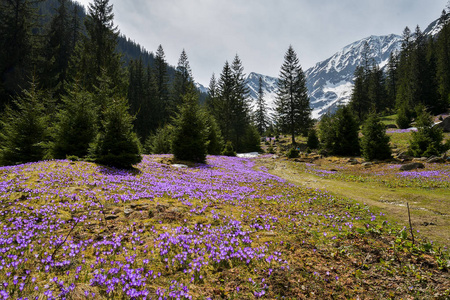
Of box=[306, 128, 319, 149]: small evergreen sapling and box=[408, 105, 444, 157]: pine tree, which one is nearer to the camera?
box=[408, 105, 444, 157]: pine tree

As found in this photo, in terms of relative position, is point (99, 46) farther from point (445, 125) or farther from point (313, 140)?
point (445, 125)

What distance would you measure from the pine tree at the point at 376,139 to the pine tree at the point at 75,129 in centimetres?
2765

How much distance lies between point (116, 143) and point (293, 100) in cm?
4392

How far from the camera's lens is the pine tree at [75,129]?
12.3 metres

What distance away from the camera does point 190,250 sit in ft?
14.2

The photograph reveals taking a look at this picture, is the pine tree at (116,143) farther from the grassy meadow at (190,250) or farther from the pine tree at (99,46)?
the pine tree at (99,46)

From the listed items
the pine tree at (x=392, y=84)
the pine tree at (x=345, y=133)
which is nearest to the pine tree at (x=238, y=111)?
the pine tree at (x=345, y=133)

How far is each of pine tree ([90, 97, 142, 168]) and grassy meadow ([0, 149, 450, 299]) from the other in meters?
4.20

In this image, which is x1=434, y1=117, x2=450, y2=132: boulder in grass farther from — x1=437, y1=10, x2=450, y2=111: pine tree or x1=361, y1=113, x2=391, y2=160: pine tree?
x1=437, y1=10, x2=450, y2=111: pine tree

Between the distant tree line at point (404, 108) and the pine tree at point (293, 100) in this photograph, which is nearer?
the distant tree line at point (404, 108)

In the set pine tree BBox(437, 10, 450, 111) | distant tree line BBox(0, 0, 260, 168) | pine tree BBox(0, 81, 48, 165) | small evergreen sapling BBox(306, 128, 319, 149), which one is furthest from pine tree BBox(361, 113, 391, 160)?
pine tree BBox(437, 10, 450, 111)

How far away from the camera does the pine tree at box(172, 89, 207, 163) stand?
63.9ft

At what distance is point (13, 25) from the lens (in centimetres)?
3284

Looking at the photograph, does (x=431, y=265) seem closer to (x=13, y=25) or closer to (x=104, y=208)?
(x=104, y=208)
